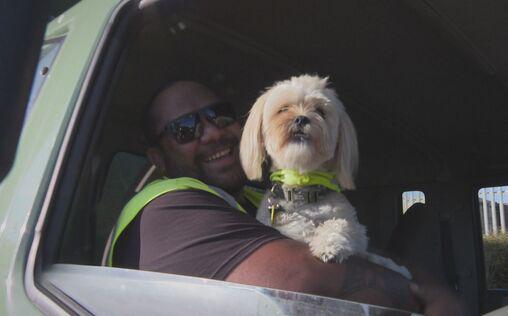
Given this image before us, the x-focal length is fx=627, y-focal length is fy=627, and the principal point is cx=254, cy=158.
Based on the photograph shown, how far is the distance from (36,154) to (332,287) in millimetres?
950

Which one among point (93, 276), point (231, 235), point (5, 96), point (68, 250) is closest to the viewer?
point (5, 96)

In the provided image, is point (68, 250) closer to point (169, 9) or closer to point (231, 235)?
point (231, 235)

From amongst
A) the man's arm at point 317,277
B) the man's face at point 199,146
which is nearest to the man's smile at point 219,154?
the man's face at point 199,146

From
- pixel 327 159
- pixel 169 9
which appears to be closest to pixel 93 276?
pixel 169 9

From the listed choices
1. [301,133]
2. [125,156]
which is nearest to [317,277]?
[301,133]

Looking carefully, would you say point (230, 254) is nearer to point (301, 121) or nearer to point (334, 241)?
point (334, 241)

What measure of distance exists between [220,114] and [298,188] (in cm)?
66

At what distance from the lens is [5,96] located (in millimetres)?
1186

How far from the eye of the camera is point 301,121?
2471 millimetres

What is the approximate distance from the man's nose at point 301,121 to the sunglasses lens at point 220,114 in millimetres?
468

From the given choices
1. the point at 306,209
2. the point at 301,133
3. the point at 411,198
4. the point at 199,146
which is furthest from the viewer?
the point at 411,198

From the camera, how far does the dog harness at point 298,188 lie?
234 cm

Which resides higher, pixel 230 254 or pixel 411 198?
pixel 411 198

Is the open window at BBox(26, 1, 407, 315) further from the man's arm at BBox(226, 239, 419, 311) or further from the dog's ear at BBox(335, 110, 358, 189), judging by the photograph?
the dog's ear at BBox(335, 110, 358, 189)
